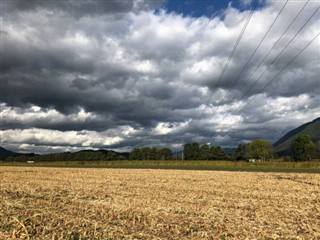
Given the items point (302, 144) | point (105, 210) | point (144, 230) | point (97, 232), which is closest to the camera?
point (97, 232)

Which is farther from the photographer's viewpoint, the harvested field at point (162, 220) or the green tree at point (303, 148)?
the green tree at point (303, 148)

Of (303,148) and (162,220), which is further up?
(303,148)

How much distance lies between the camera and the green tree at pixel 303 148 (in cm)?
18262

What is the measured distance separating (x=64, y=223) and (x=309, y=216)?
11.2 m

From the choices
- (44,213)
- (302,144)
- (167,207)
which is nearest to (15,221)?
(44,213)

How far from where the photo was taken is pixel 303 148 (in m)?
184

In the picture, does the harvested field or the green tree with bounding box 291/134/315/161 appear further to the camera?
the green tree with bounding box 291/134/315/161

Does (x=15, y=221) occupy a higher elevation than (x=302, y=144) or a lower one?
lower

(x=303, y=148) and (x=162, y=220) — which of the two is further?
(x=303, y=148)

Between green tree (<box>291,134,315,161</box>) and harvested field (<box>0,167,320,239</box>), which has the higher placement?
green tree (<box>291,134,315,161</box>)

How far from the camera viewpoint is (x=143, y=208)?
16.2 m

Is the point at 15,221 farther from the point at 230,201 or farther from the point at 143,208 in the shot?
the point at 230,201

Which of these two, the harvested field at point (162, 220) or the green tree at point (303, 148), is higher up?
the green tree at point (303, 148)

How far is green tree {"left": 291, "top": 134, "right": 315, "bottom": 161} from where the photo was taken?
599ft
